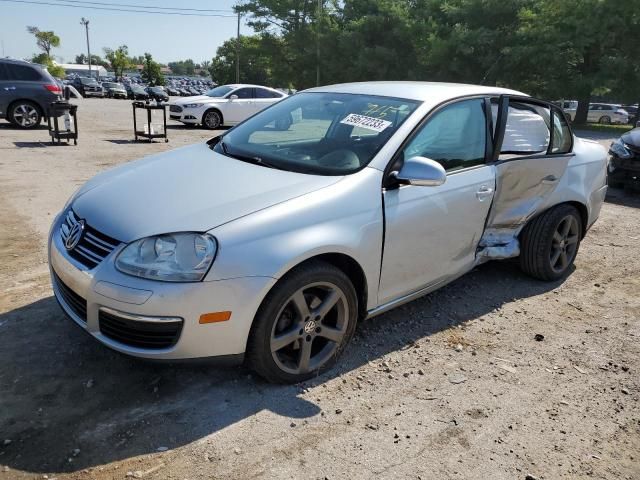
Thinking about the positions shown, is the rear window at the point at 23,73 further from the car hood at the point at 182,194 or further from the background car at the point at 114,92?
the background car at the point at 114,92

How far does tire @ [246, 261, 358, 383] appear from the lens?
2.72m

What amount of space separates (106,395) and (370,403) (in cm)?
138

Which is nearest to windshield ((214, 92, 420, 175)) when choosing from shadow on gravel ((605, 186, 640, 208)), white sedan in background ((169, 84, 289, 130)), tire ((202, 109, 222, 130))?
shadow on gravel ((605, 186, 640, 208))

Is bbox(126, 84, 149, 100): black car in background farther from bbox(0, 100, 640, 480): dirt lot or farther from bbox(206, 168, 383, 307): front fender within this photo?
bbox(206, 168, 383, 307): front fender

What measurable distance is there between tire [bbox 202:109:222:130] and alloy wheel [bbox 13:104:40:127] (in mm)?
4692

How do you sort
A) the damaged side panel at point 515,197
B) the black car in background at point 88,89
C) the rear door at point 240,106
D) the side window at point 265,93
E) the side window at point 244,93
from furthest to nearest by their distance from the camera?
the black car in background at point 88,89 → the side window at point 265,93 → the side window at point 244,93 → the rear door at point 240,106 → the damaged side panel at point 515,197

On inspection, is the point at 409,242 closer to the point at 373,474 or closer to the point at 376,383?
the point at 376,383

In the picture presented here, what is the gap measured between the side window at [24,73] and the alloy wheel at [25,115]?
688 mm

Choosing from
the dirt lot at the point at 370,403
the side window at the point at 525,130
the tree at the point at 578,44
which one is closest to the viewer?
the dirt lot at the point at 370,403

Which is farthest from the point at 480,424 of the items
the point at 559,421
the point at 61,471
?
the point at 61,471

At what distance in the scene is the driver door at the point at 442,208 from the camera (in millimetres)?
3211

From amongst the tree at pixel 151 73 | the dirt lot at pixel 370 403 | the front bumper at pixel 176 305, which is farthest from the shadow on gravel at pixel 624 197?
the tree at pixel 151 73

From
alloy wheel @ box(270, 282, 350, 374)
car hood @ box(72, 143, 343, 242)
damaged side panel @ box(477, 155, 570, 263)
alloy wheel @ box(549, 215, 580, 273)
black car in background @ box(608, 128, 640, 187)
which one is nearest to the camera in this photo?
car hood @ box(72, 143, 343, 242)

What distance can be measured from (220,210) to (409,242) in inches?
46.9
